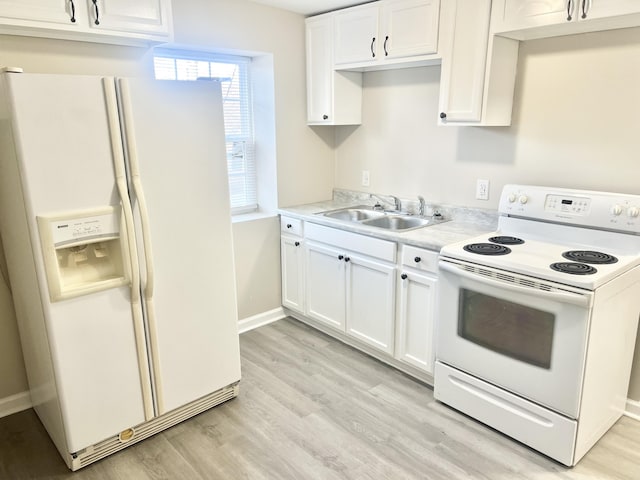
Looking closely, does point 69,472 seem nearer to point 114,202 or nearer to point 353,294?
point 114,202

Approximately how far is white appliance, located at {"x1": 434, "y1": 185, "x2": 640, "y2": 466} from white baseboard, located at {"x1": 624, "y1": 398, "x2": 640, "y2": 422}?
61 mm

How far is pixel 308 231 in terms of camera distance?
10.8 ft

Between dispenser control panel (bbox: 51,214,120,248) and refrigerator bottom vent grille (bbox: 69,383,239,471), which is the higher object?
dispenser control panel (bbox: 51,214,120,248)

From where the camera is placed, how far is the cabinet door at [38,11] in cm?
198

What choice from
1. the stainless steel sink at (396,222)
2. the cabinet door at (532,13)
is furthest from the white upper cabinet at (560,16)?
the stainless steel sink at (396,222)

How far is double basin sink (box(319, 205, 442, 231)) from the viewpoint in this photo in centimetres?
318

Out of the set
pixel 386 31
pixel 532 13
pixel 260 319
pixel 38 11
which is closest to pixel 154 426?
pixel 260 319

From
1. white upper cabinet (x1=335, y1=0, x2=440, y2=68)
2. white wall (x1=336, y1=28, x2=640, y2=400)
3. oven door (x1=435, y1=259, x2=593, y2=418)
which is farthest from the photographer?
white upper cabinet (x1=335, y1=0, x2=440, y2=68)

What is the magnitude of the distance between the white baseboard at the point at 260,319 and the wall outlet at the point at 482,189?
1.78 meters

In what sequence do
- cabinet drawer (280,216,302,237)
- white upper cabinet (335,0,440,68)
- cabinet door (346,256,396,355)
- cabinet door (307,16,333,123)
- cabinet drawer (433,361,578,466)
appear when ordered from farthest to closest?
cabinet drawer (280,216,302,237) → cabinet door (307,16,333,123) → cabinet door (346,256,396,355) → white upper cabinet (335,0,440,68) → cabinet drawer (433,361,578,466)

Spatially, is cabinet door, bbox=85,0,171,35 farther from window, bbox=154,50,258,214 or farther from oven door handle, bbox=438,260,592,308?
oven door handle, bbox=438,260,592,308

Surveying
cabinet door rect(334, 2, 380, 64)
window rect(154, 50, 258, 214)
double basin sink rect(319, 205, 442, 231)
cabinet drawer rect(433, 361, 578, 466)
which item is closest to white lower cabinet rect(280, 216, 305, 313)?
double basin sink rect(319, 205, 442, 231)

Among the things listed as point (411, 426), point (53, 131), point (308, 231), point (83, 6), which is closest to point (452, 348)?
point (411, 426)

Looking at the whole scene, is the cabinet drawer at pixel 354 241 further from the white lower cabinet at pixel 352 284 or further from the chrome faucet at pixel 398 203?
the chrome faucet at pixel 398 203
